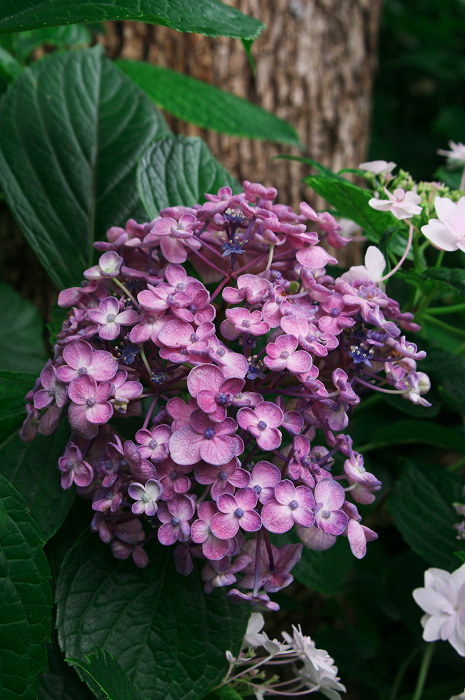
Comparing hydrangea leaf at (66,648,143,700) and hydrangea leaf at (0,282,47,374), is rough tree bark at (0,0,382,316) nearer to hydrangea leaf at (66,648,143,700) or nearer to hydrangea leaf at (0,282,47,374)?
hydrangea leaf at (0,282,47,374)

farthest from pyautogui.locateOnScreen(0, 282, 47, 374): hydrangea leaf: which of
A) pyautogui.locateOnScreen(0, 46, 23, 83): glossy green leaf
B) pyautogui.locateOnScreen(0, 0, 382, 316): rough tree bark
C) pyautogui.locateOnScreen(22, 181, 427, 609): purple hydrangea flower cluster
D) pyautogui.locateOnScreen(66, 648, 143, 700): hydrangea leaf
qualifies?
pyautogui.locateOnScreen(66, 648, 143, 700): hydrangea leaf

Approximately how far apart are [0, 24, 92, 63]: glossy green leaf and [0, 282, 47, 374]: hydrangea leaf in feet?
1.46

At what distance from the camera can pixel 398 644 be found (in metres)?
1.12

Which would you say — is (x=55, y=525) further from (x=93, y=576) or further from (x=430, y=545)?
(x=430, y=545)

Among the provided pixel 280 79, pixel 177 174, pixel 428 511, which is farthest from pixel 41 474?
pixel 280 79

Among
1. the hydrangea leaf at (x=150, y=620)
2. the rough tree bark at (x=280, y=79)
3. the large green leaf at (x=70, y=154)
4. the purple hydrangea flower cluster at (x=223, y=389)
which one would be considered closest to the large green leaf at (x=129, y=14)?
the purple hydrangea flower cluster at (x=223, y=389)

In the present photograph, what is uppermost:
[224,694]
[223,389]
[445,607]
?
[223,389]

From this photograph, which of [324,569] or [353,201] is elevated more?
[353,201]

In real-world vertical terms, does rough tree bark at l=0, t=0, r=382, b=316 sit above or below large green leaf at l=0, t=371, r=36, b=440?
above

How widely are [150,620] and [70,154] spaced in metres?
0.64

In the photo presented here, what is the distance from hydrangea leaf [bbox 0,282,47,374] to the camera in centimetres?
124

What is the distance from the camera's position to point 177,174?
2.81ft

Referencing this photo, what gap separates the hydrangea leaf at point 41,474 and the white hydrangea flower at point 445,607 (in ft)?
1.23

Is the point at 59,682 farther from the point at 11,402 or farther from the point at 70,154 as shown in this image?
the point at 70,154
